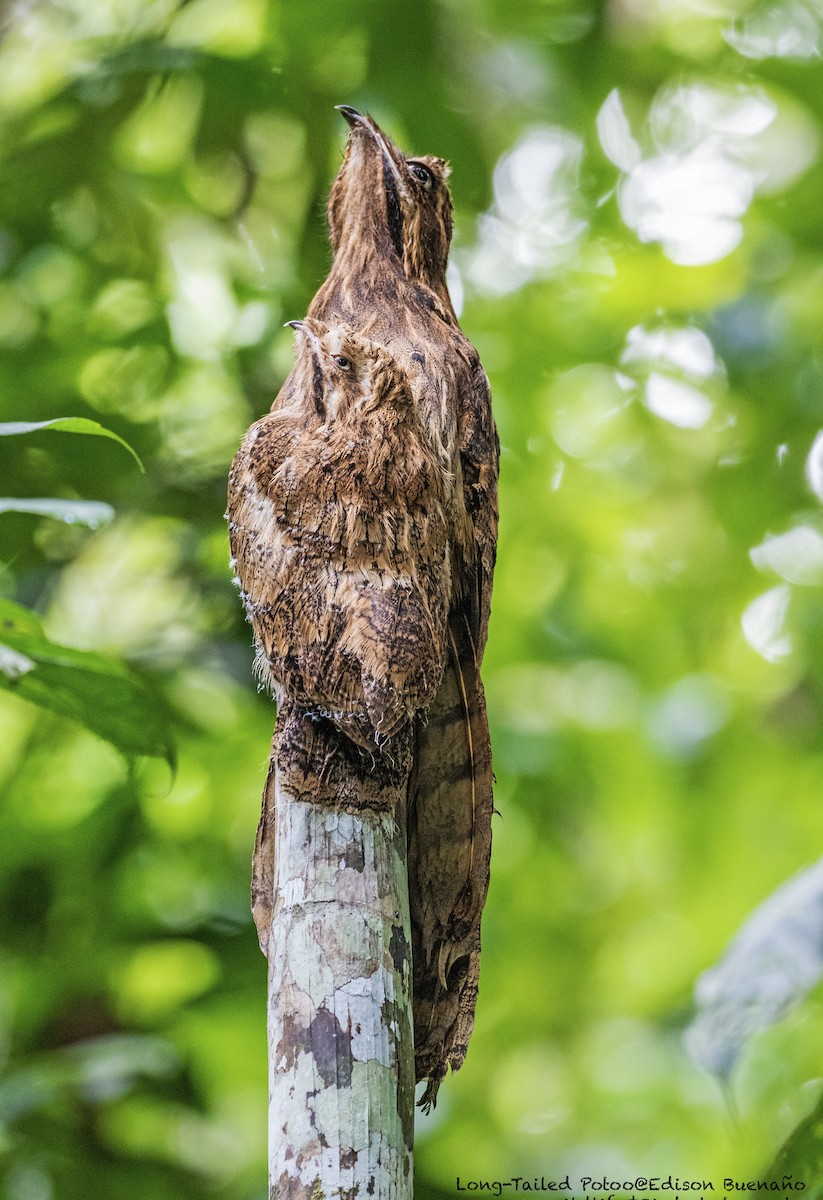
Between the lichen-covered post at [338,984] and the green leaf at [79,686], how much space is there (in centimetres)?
50

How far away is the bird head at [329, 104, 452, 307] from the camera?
2002 millimetres

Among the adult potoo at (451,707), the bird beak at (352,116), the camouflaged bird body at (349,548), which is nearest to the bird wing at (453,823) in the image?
the adult potoo at (451,707)

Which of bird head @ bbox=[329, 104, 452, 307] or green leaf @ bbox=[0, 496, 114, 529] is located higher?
bird head @ bbox=[329, 104, 452, 307]

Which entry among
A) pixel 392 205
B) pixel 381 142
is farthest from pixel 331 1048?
pixel 381 142

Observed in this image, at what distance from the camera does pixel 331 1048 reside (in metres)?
1.40

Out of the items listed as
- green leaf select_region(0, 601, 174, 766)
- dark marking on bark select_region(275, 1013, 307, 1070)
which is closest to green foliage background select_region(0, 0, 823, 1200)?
green leaf select_region(0, 601, 174, 766)

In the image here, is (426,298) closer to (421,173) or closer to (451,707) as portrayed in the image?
(421,173)

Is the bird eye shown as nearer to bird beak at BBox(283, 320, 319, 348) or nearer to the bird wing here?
bird beak at BBox(283, 320, 319, 348)

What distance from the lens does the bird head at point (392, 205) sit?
200cm

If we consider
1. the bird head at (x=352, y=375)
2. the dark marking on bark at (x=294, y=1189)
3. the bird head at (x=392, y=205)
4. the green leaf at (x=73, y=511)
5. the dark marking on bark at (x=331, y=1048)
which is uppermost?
the bird head at (x=392, y=205)

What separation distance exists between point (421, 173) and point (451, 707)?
926mm

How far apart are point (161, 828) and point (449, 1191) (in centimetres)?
142

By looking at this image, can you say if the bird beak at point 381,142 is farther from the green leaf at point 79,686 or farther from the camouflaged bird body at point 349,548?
the green leaf at point 79,686

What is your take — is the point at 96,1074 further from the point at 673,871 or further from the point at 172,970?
the point at 673,871
